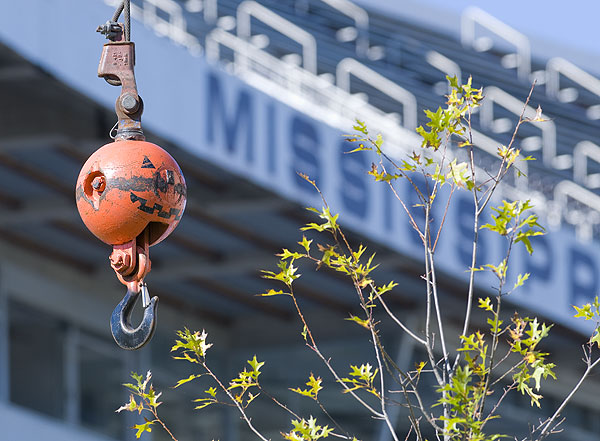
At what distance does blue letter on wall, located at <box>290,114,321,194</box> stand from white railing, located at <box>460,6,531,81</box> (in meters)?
11.9

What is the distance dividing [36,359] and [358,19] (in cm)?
995

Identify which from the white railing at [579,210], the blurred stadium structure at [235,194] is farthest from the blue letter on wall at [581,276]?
the white railing at [579,210]

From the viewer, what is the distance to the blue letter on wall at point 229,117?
48.9 feet

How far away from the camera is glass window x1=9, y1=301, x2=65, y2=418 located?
1877 centimetres

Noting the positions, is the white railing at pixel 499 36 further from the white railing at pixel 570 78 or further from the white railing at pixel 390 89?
the white railing at pixel 390 89

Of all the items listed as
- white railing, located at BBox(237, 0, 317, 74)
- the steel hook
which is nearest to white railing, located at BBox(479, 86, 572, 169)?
white railing, located at BBox(237, 0, 317, 74)

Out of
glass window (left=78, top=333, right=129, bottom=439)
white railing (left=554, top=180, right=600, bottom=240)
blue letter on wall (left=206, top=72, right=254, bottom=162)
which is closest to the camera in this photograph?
blue letter on wall (left=206, top=72, right=254, bottom=162)

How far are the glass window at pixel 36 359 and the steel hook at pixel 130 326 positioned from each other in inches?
588

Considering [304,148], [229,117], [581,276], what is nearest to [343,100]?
[304,148]

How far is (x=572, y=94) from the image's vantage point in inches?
1059

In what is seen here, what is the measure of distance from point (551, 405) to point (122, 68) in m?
22.0

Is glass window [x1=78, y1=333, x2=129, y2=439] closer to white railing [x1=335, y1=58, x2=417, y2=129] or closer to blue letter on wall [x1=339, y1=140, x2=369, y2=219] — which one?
white railing [x1=335, y1=58, x2=417, y2=129]

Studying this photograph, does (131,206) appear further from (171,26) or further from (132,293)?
(171,26)

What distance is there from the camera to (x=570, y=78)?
89.9 feet
